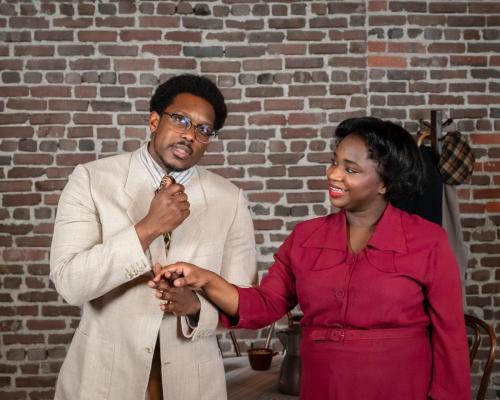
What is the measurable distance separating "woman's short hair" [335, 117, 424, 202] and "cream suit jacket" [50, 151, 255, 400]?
49cm

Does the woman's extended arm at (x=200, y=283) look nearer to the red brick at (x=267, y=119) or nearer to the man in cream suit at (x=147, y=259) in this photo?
the man in cream suit at (x=147, y=259)

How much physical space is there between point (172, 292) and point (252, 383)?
Result: 83cm

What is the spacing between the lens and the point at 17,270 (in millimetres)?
3561

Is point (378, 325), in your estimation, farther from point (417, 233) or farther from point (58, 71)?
point (58, 71)

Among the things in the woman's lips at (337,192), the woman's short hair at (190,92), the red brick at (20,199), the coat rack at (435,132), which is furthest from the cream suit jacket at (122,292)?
the red brick at (20,199)

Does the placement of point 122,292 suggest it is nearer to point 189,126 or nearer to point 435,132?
point 189,126

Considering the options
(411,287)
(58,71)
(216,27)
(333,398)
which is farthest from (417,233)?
(58,71)

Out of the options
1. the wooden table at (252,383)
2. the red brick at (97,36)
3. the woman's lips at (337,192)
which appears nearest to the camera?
the woman's lips at (337,192)

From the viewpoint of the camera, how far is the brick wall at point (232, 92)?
3551mm

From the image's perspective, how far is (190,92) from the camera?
194 centimetres

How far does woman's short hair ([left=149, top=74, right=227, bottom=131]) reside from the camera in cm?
194

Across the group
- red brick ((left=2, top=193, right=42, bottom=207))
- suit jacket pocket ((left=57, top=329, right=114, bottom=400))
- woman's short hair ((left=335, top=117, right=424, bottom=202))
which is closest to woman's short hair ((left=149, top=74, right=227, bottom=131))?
woman's short hair ((left=335, top=117, right=424, bottom=202))

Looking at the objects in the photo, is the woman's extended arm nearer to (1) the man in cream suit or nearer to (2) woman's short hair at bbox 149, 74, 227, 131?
(1) the man in cream suit

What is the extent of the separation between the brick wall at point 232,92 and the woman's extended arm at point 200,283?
6.04 feet
